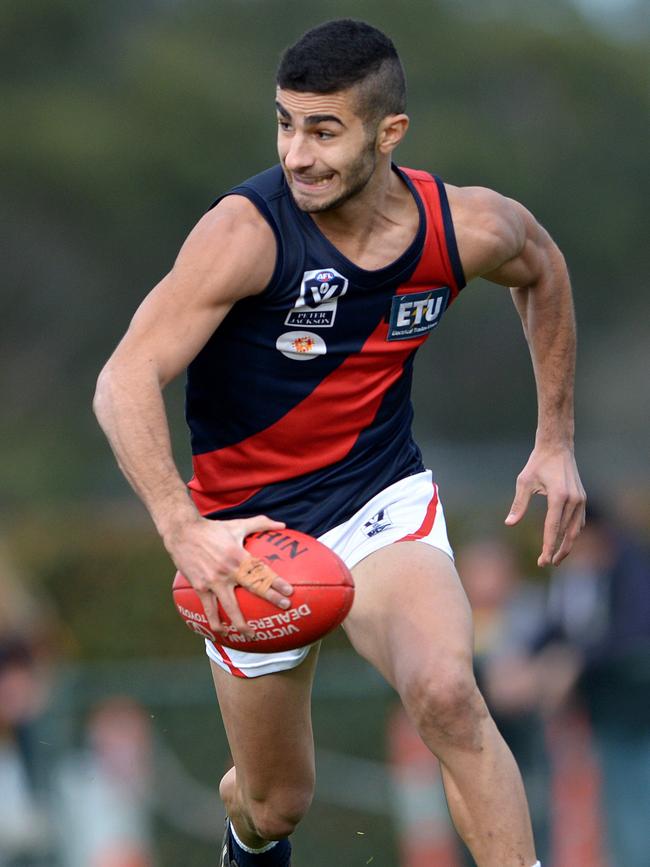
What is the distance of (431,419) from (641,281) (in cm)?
520

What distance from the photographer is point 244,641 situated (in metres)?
5.20

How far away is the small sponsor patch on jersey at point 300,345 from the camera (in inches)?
227

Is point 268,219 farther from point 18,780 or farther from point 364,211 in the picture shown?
point 18,780

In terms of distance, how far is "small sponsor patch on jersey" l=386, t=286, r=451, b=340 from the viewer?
5.92 meters

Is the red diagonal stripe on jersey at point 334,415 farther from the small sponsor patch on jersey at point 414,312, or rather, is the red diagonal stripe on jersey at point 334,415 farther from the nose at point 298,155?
the nose at point 298,155

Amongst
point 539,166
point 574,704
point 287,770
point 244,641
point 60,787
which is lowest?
point 539,166

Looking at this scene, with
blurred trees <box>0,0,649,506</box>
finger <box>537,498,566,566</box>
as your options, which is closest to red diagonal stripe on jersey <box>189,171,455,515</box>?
finger <box>537,498,566,566</box>

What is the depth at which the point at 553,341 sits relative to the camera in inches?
255

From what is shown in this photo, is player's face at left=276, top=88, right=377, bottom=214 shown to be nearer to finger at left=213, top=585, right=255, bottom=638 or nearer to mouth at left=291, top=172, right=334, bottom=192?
mouth at left=291, top=172, right=334, bottom=192

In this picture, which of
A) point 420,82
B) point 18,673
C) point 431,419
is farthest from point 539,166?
point 18,673

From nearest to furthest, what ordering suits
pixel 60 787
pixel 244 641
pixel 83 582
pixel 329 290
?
pixel 244 641 < pixel 329 290 < pixel 60 787 < pixel 83 582

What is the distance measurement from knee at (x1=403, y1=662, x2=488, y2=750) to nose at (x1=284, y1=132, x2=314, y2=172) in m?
1.66

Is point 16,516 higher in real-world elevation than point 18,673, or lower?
lower

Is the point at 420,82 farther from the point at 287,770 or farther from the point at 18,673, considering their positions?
the point at 287,770
